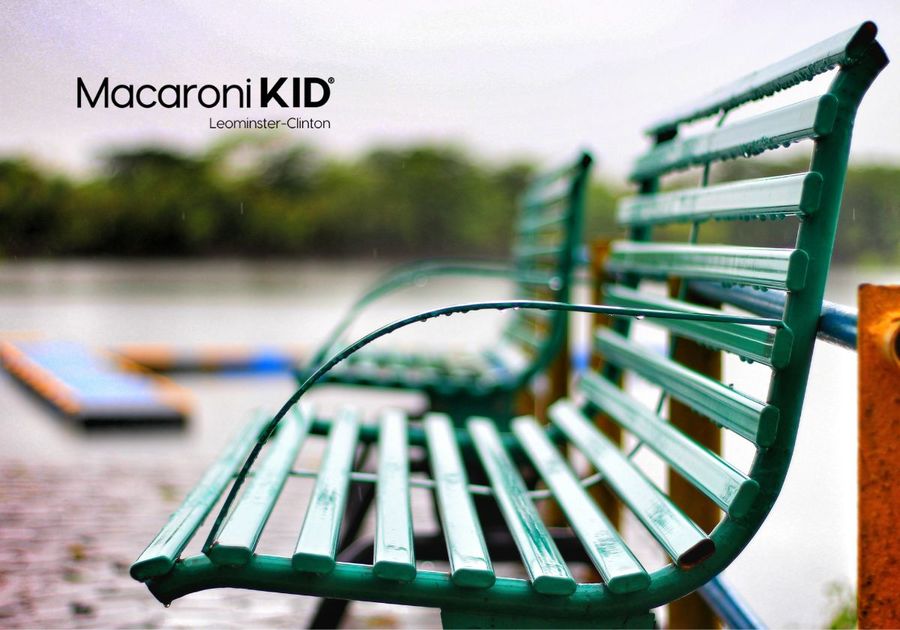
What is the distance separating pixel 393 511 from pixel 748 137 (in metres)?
0.71

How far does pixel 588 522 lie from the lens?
1.31 m

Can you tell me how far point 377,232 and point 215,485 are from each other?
535 inches

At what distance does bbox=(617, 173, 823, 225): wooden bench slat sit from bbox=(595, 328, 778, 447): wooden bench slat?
231 mm

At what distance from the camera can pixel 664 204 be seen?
5.56 feet

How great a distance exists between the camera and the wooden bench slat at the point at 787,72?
1026 millimetres

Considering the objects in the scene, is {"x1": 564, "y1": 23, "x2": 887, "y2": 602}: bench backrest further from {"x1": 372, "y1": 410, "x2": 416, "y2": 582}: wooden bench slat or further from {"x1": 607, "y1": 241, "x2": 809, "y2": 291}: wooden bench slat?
{"x1": 372, "y1": 410, "x2": 416, "y2": 582}: wooden bench slat

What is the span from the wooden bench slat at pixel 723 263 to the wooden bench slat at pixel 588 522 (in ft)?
1.23

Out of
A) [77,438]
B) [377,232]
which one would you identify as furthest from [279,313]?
[377,232]

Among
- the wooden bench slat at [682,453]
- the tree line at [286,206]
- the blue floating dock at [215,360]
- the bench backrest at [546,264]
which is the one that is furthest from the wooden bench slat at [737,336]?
the tree line at [286,206]

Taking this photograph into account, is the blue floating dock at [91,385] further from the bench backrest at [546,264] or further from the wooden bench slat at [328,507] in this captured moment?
the wooden bench slat at [328,507]

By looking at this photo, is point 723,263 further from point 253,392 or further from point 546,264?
point 253,392

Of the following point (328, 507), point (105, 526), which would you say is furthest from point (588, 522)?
point (105, 526)

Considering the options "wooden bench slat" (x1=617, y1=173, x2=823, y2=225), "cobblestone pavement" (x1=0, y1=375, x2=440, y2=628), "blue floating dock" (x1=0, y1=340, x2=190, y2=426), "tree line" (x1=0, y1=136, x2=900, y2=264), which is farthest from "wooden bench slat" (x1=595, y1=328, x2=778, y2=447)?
"tree line" (x1=0, y1=136, x2=900, y2=264)

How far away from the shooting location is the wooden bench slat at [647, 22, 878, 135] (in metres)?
1.03
